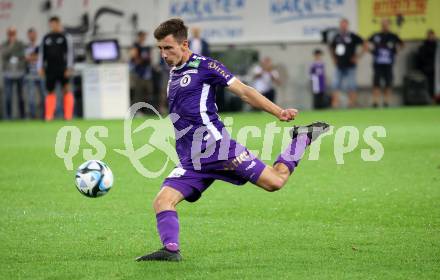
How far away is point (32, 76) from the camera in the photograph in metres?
28.2

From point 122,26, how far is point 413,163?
1695 centimetres

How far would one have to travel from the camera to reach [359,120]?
2294 centimetres

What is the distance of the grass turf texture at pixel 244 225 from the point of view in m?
7.15

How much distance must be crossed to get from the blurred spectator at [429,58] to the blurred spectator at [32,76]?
11.5m

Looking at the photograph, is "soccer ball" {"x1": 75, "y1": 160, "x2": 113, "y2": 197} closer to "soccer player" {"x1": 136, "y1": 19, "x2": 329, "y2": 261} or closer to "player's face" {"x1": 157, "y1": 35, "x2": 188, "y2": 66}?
"soccer player" {"x1": 136, "y1": 19, "x2": 329, "y2": 261}

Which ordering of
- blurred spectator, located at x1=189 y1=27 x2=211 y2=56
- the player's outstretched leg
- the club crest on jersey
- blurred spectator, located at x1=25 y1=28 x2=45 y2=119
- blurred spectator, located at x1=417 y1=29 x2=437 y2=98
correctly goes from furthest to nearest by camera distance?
blurred spectator, located at x1=417 y1=29 x2=437 y2=98, blurred spectator, located at x1=25 y1=28 x2=45 y2=119, blurred spectator, located at x1=189 y1=27 x2=211 y2=56, the club crest on jersey, the player's outstretched leg

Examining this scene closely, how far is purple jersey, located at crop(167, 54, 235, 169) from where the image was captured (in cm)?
752

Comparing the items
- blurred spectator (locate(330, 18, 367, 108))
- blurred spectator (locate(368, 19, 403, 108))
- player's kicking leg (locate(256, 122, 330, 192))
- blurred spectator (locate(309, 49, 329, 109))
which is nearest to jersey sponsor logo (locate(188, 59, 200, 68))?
player's kicking leg (locate(256, 122, 330, 192))

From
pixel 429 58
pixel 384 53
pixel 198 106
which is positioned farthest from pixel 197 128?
pixel 429 58

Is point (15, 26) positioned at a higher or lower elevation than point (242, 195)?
higher

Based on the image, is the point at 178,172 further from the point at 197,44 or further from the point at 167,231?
the point at 197,44

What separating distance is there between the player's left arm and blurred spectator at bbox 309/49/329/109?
2140 cm

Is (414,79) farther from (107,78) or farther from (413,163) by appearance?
(413,163)

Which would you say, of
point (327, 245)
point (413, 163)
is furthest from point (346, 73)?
point (327, 245)
